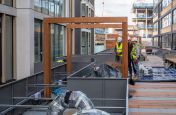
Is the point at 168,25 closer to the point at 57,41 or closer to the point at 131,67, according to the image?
the point at 57,41

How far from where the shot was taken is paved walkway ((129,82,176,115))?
10.9m

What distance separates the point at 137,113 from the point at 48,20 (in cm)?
502

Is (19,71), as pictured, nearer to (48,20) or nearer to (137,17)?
(48,20)

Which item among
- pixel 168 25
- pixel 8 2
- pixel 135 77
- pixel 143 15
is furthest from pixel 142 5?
pixel 135 77

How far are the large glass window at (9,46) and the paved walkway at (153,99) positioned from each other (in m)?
8.49

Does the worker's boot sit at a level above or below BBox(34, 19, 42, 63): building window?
below

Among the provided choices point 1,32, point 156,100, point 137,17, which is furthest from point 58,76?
point 137,17

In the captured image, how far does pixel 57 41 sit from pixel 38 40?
6.51 meters

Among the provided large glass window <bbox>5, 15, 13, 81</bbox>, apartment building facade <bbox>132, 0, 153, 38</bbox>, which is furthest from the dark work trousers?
apartment building facade <bbox>132, 0, 153, 38</bbox>

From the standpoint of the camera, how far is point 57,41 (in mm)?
31203

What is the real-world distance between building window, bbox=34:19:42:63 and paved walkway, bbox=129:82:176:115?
10.1 m

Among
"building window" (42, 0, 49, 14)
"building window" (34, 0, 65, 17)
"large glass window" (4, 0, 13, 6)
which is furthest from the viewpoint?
"building window" (42, 0, 49, 14)

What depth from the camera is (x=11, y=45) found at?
2188 centimetres

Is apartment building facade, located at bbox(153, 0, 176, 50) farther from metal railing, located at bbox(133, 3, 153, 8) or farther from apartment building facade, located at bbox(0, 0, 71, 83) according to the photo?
metal railing, located at bbox(133, 3, 153, 8)
